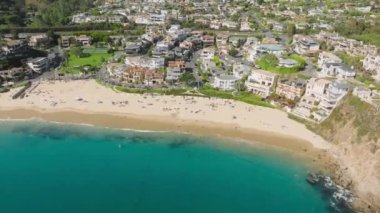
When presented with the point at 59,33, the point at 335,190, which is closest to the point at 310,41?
the point at 335,190

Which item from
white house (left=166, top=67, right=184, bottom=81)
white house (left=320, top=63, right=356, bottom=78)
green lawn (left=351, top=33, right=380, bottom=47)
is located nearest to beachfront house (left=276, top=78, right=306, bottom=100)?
white house (left=320, top=63, right=356, bottom=78)

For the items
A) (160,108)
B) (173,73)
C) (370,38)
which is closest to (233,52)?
(173,73)

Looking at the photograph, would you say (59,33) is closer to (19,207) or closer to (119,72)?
(119,72)

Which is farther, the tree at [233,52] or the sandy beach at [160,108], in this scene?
the tree at [233,52]

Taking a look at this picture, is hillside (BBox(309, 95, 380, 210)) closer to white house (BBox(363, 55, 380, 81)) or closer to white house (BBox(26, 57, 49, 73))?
white house (BBox(363, 55, 380, 81))

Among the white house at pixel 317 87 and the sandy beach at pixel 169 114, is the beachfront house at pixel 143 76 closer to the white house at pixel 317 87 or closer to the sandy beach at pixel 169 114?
the sandy beach at pixel 169 114

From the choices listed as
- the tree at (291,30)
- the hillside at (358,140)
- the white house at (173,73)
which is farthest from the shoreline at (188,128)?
the tree at (291,30)

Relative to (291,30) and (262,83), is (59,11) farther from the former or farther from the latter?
(262,83)
